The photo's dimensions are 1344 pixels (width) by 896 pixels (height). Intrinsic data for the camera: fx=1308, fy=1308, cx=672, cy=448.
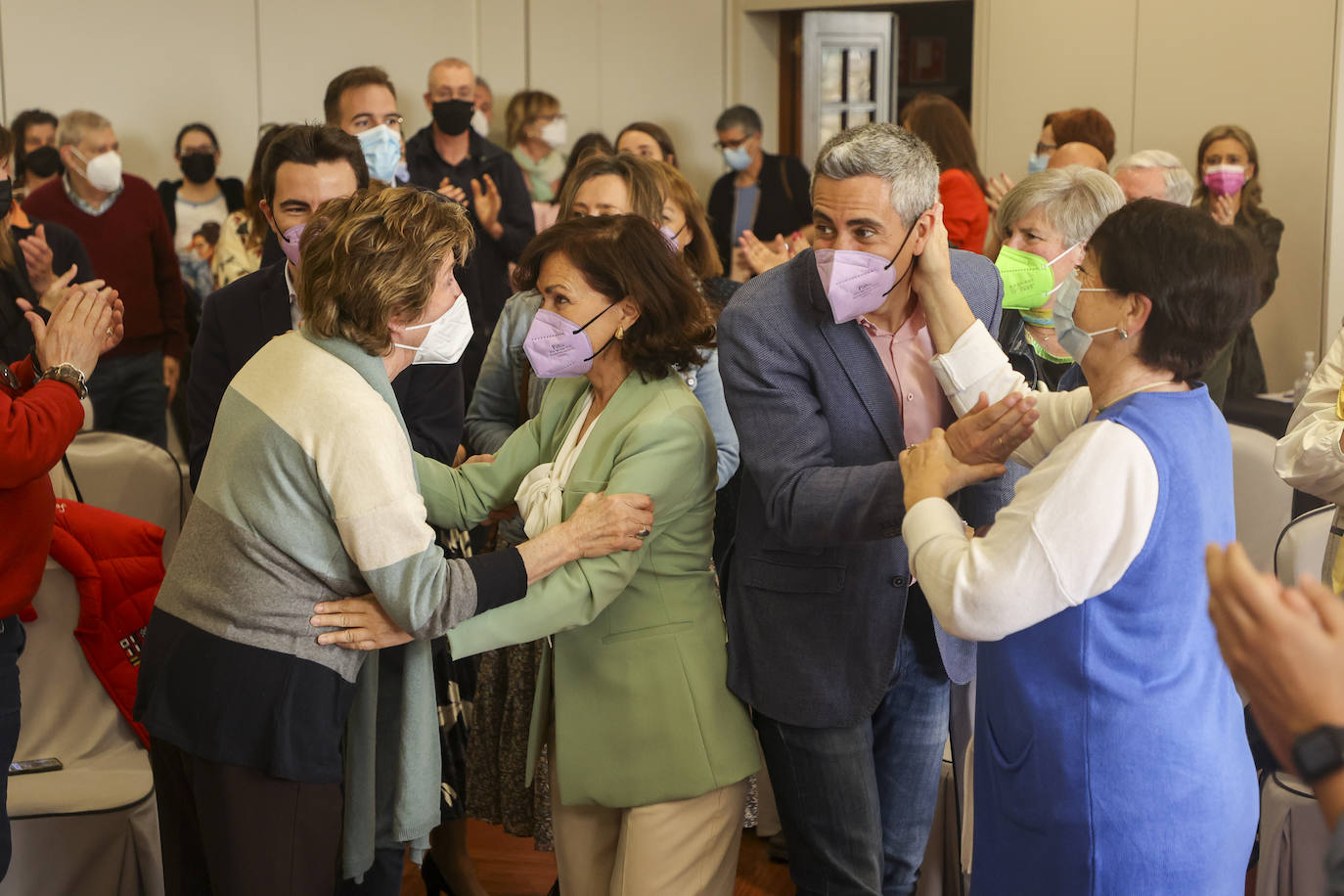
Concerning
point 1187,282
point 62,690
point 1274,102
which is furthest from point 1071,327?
point 1274,102

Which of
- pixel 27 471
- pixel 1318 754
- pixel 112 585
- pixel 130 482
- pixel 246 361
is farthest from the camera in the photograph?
pixel 130 482

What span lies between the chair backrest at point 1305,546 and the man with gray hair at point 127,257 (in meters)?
3.96

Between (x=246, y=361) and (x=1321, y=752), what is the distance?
2112 mm

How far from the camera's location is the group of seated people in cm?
160

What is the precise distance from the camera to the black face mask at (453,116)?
16.3ft

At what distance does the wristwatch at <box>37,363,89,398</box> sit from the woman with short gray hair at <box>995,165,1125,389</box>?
176 centimetres

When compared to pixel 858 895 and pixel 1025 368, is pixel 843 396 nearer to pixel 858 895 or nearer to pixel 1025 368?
pixel 1025 368

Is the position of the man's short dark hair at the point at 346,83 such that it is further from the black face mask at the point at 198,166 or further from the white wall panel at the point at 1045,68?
the white wall panel at the point at 1045,68

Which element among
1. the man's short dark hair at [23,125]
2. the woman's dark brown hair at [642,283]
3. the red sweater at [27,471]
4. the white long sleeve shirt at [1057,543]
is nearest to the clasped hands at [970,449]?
the white long sleeve shirt at [1057,543]

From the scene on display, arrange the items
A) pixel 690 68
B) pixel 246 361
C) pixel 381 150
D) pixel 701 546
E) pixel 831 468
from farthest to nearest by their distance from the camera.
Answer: pixel 690 68, pixel 381 150, pixel 246 361, pixel 701 546, pixel 831 468

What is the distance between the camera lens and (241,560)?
1793mm

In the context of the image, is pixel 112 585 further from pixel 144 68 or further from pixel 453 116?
pixel 144 68

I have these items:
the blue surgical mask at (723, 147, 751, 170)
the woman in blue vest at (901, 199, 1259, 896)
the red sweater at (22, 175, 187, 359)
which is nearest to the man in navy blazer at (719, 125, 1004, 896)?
the woman in blue vest at (901, 199, 1259, 896)

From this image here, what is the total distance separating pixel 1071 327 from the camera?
177 cm
